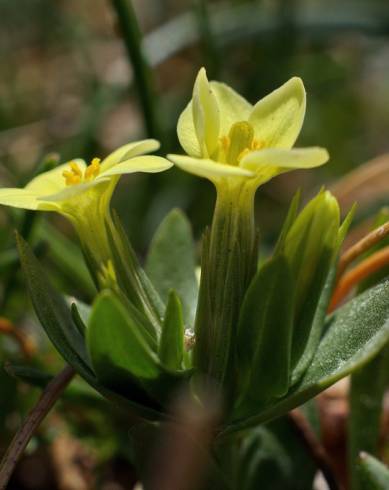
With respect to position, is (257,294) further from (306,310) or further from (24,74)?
(24,74)

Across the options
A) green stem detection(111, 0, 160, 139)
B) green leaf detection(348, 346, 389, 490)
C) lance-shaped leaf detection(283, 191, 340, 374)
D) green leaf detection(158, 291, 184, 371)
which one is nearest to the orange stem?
green leaf detection(348, 346, 389, 490)

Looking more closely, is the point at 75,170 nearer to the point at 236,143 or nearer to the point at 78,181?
the point at 78,181

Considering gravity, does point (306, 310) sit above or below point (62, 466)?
above

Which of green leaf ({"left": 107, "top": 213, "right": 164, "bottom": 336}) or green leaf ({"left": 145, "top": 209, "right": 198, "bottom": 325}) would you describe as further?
green leaf ({"left": 145, "top": 209, "right": 198, "bottom": 325})

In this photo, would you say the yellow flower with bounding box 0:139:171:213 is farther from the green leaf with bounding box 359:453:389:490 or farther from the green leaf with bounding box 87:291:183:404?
the green leaf with bounding box 359:453:389:490

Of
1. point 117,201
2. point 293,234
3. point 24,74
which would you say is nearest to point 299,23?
point 117,201

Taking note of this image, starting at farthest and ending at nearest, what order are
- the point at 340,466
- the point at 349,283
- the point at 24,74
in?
the point at 24,74 → the point at 340,466 → the point at 349,283
